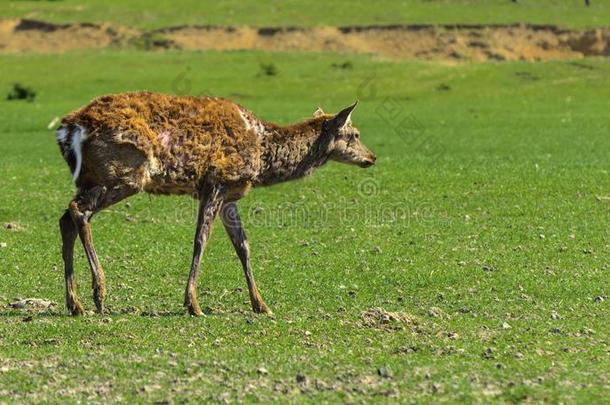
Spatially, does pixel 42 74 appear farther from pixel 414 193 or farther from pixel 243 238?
pixel 243 238

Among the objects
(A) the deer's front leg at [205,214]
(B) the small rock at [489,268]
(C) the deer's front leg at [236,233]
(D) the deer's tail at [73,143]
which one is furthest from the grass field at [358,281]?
(D) the deer's tail at [73,143]

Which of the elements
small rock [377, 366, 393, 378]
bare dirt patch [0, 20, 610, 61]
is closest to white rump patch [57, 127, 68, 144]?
small rock [377, 366, 393, 378]

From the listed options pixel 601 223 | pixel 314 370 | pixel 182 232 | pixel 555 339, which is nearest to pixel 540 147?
pixel 601 223

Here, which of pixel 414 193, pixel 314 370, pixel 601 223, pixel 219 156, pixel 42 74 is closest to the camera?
pixel 314 370

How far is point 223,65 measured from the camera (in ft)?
184

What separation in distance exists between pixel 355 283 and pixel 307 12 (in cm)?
5556

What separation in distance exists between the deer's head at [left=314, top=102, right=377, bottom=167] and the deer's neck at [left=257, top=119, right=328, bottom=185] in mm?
115

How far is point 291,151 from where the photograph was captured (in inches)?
569

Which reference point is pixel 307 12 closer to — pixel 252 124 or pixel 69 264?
pixel 252 124

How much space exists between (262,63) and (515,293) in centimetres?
4051

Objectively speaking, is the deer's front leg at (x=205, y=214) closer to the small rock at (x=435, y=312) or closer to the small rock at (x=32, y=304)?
the small rock at (x=32, y=304)

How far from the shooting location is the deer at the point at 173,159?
42.6 feet

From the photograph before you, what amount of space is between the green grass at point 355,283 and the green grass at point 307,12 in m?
33.2

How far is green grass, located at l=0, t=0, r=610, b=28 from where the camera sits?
6694cm
